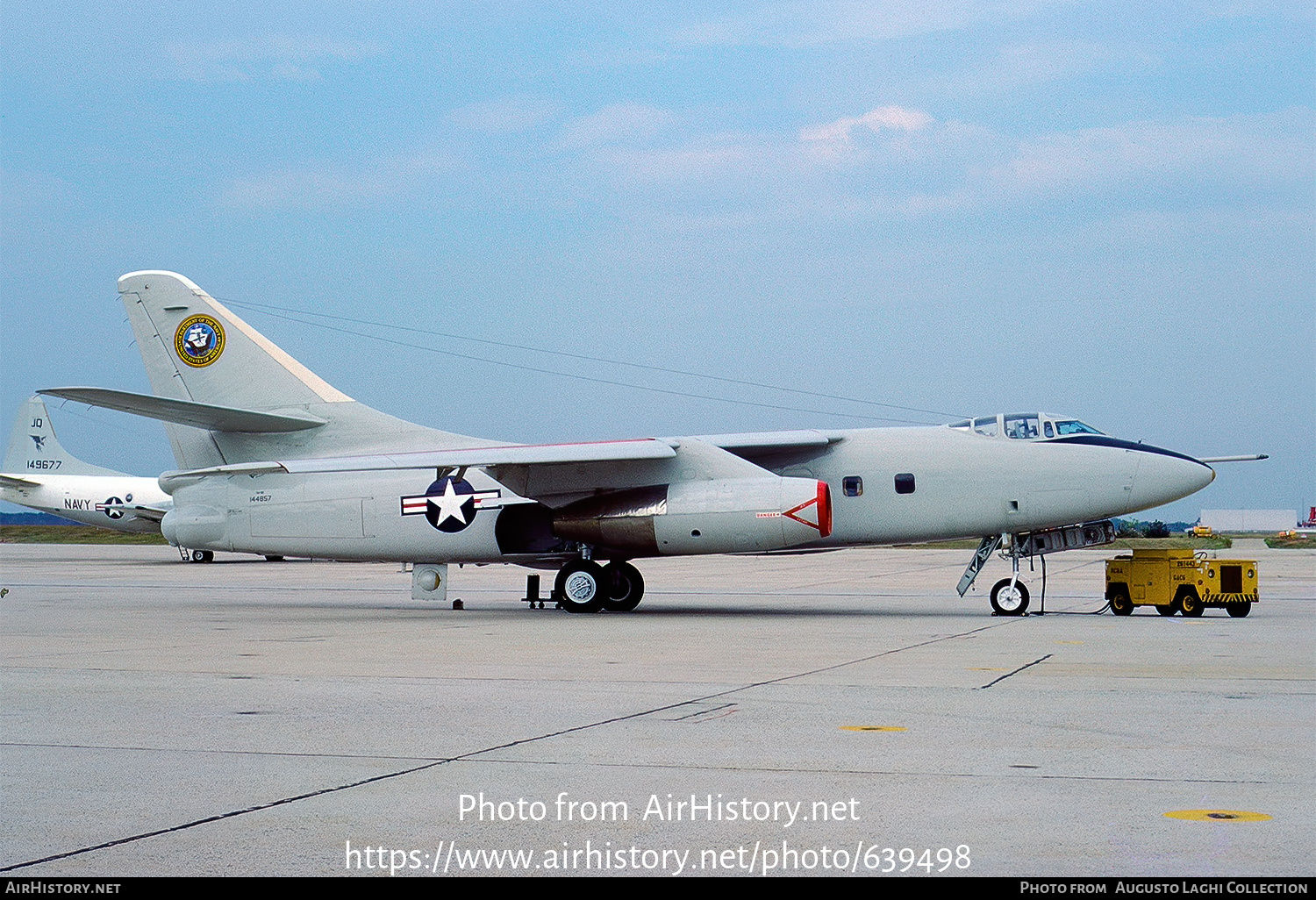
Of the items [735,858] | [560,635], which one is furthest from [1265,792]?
[560,635]

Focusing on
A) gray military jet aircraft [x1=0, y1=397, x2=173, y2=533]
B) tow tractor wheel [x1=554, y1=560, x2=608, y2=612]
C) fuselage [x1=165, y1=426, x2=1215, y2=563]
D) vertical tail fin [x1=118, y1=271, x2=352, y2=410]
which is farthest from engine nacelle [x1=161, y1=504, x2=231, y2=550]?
gray military jet aircraft [x1=0, y1=397, x2=173, y2=533]

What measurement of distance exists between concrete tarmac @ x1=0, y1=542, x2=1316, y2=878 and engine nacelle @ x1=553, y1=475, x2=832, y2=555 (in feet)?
9.33

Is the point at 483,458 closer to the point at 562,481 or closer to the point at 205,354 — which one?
the point at 562,481

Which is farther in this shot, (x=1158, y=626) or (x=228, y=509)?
(x=228, y=509)

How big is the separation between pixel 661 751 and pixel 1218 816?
10.5ft

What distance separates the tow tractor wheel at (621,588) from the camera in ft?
71.9

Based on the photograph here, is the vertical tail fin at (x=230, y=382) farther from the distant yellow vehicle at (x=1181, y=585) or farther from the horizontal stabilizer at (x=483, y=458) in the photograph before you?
the distant yellow vehicle at (x=1181, y=585)

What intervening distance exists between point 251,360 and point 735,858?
20235 mm

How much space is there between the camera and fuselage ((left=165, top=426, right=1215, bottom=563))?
797 inches

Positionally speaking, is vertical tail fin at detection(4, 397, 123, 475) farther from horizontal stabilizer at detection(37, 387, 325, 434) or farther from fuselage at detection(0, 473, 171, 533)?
horizontal stabilizer at detection(37, 387, 325, 434)

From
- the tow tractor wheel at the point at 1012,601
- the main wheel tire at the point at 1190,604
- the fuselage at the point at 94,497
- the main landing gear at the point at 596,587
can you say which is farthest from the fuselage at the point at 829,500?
the fuselage at the point at 94,497

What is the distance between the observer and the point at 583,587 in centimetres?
2162

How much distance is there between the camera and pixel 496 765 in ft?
24.1
